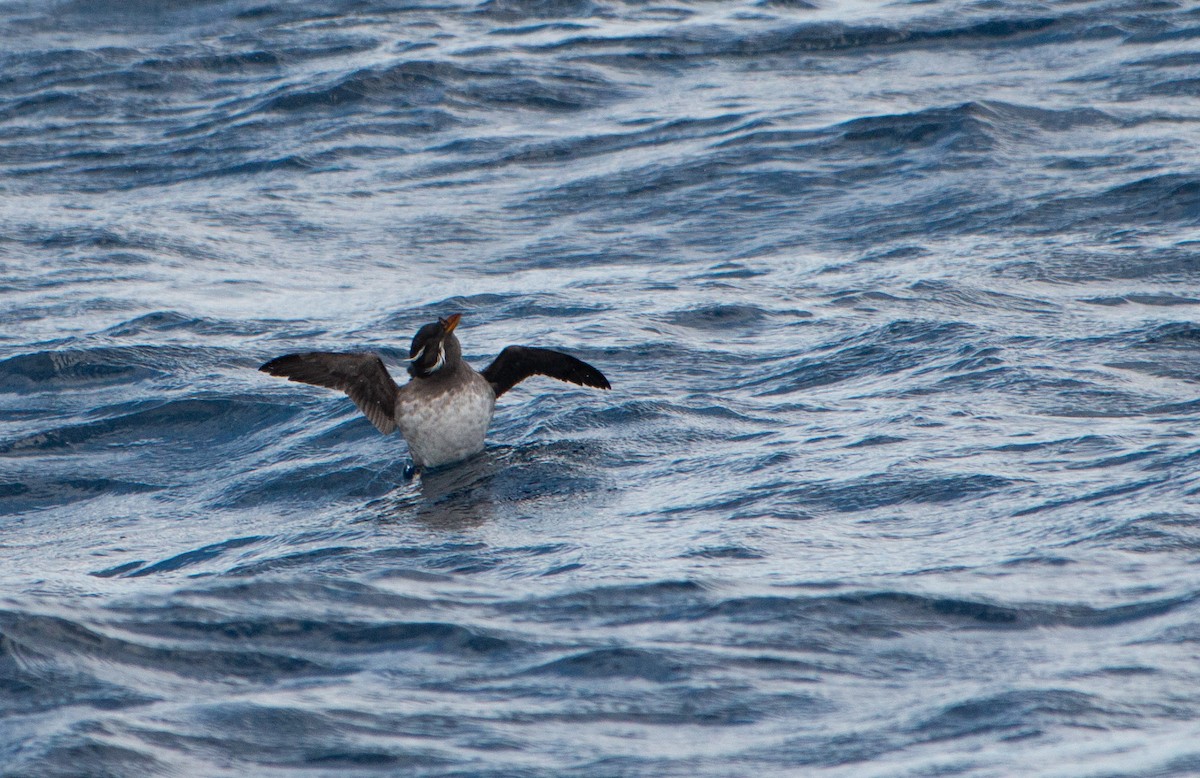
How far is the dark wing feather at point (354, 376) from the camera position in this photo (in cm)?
947

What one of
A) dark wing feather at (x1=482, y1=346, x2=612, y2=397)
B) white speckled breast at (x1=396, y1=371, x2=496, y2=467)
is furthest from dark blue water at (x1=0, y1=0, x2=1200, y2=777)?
dark wing feather at (x1=482, y1=346, x2=612, y2=397)

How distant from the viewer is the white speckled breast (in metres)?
9.42

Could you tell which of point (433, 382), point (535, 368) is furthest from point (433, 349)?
point (535, 368)

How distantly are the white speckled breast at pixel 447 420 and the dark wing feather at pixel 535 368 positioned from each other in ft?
0.78

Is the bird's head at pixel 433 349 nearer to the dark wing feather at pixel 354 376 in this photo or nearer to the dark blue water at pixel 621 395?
the dark wing feather at pixel 354 376

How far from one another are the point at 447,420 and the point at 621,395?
1.72 m

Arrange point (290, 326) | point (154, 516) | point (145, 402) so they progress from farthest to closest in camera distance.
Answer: point (290, 326) < point (145, 402) < point (154, 516)

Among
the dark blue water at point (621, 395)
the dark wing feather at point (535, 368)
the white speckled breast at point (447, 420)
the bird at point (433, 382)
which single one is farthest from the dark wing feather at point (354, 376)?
the dark wing feather at point (535, 368)

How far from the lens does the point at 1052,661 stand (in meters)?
6.17

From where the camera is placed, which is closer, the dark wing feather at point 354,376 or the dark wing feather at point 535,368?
the dark wing feather at point 354,376

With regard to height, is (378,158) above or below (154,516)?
above

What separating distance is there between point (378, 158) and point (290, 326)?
16.9ft

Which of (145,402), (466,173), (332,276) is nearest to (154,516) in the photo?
(145,402)

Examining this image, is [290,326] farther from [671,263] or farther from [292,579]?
[292,579]
